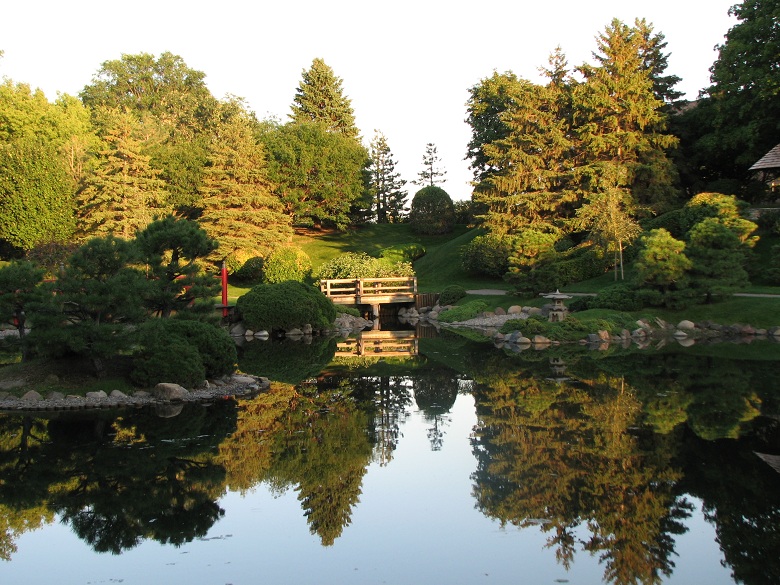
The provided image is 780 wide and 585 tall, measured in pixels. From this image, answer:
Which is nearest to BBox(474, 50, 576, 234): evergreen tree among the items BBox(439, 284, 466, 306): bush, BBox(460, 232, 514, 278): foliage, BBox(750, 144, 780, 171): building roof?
BBox(460, 232, 514, 278): foliage

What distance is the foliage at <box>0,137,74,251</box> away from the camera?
3625 cm

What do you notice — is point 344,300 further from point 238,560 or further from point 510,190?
point 238,560

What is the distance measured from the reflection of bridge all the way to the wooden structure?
16.8 ft

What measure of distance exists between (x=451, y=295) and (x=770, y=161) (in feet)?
47.1

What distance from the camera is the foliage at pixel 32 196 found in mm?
36250

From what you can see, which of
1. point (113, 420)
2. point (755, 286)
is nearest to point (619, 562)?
point (113, 420)

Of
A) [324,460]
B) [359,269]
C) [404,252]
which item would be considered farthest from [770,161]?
[324,460]

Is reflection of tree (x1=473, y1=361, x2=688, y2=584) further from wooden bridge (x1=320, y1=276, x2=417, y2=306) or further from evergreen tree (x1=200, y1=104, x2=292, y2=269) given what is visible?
evergreen tree (x1=200, y1=104, x2=292, y2=269)

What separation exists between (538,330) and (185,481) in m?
15.7

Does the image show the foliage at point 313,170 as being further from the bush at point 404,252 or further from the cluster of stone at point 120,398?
the cluster of stone at point 120,398

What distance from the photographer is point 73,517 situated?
7.28m

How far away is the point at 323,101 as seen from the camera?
184 feet

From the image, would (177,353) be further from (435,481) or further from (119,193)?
(119,193)

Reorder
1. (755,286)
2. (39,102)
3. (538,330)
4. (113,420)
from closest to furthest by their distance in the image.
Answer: (113,420) → (538,330) → (755,286) → (39,102)
